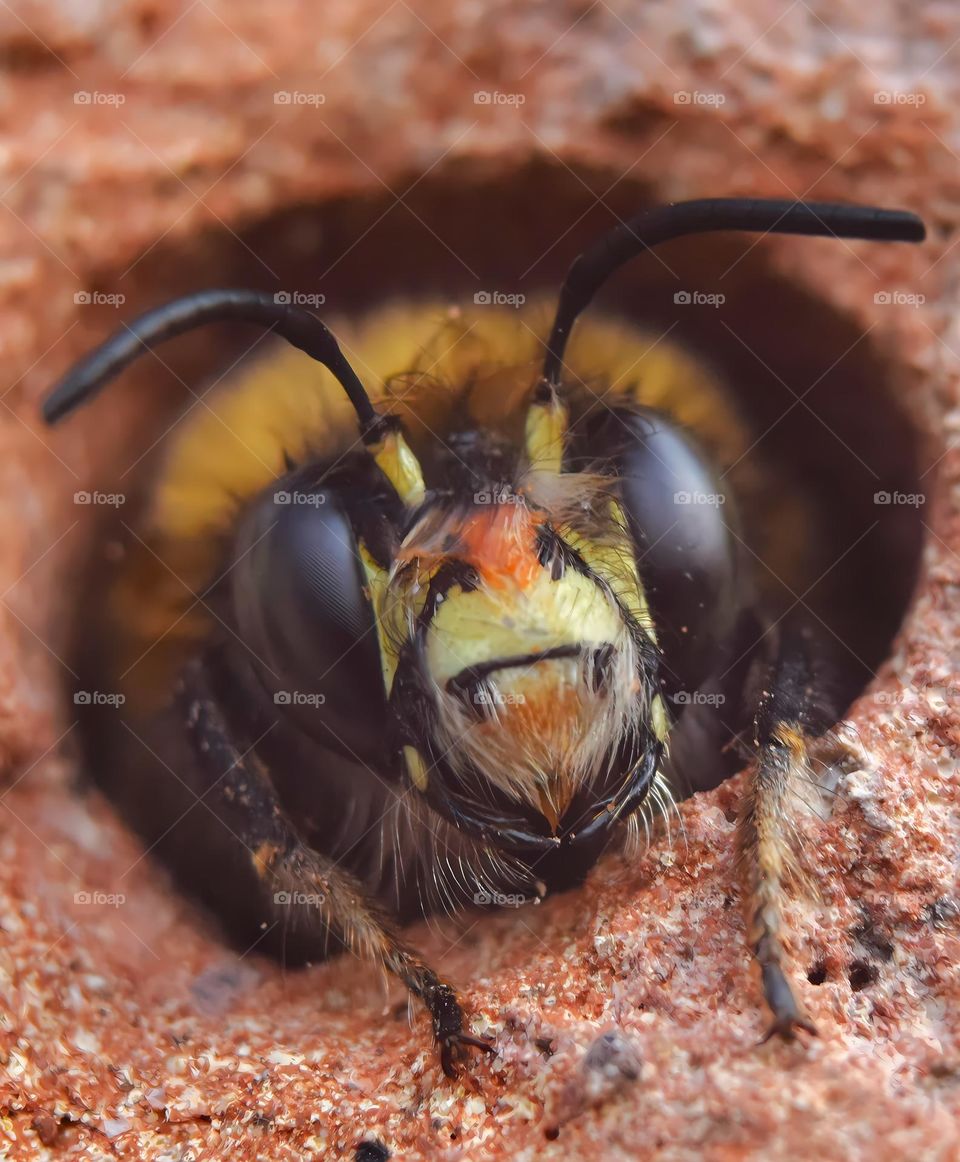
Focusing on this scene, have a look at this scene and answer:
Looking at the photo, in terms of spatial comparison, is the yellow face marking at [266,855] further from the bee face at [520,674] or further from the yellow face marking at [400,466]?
the yellow face marking at [400,466]

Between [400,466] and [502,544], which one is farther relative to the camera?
[400,466]

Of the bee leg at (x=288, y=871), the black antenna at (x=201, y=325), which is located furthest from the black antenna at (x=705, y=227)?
the bee leg at (x=288, y=871)

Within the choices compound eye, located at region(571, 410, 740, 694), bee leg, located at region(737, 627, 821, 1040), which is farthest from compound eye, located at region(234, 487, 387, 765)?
bee leg, located at region(737, 627, 821, 1040)

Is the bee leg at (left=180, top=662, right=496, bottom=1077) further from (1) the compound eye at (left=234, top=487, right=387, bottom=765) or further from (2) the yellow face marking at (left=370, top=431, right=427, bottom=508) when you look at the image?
(2) the yellow face marking at (left=370, top=431, right=427, bottom=508)

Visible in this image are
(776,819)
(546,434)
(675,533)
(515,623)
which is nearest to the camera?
(515,623)

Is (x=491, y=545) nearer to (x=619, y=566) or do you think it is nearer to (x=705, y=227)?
(x=619, y=566)

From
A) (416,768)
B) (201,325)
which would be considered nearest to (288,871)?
(416,768)
